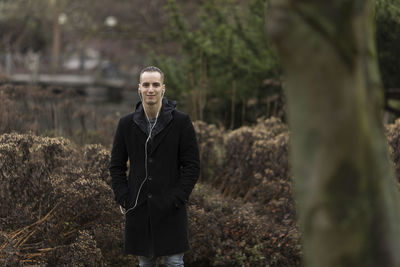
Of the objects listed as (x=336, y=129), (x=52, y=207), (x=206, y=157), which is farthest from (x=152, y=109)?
(x=206, y=157)

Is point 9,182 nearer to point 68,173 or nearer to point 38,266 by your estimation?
point 68,173

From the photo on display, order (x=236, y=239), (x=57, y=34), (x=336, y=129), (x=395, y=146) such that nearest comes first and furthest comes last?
(x=336, y=129), (x=236, y=239), (x=395, y=146), (x=57, y=34)

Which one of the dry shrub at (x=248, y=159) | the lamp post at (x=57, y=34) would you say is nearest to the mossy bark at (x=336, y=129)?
the dry shrub at (x=248, y=159)

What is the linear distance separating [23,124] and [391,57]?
19.5ft

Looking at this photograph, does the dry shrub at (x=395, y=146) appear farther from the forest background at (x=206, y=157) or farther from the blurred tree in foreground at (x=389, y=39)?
the blurred tree in foreground at (x=389, y=39)

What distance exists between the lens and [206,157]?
22.9 ft

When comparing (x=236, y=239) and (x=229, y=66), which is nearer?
(x=236, y=239)

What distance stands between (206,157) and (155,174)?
131 inches

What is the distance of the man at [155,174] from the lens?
12.0 ft

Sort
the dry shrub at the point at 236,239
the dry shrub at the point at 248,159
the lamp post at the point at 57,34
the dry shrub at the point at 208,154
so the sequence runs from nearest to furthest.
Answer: the dry shrub at the point at 236,239 → the dry shrub at the point at 248,159 → the dry shrub at the point at 208,154 → the lamp post at the point at 57,34

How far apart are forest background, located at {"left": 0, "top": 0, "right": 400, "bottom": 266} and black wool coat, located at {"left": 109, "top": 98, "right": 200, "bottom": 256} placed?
776 millimetres

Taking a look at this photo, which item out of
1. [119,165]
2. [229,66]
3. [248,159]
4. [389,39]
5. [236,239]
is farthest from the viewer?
[229,66]

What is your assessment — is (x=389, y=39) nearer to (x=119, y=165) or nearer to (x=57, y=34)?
(x=119, y=165)

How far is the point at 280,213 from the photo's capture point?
589 cm
